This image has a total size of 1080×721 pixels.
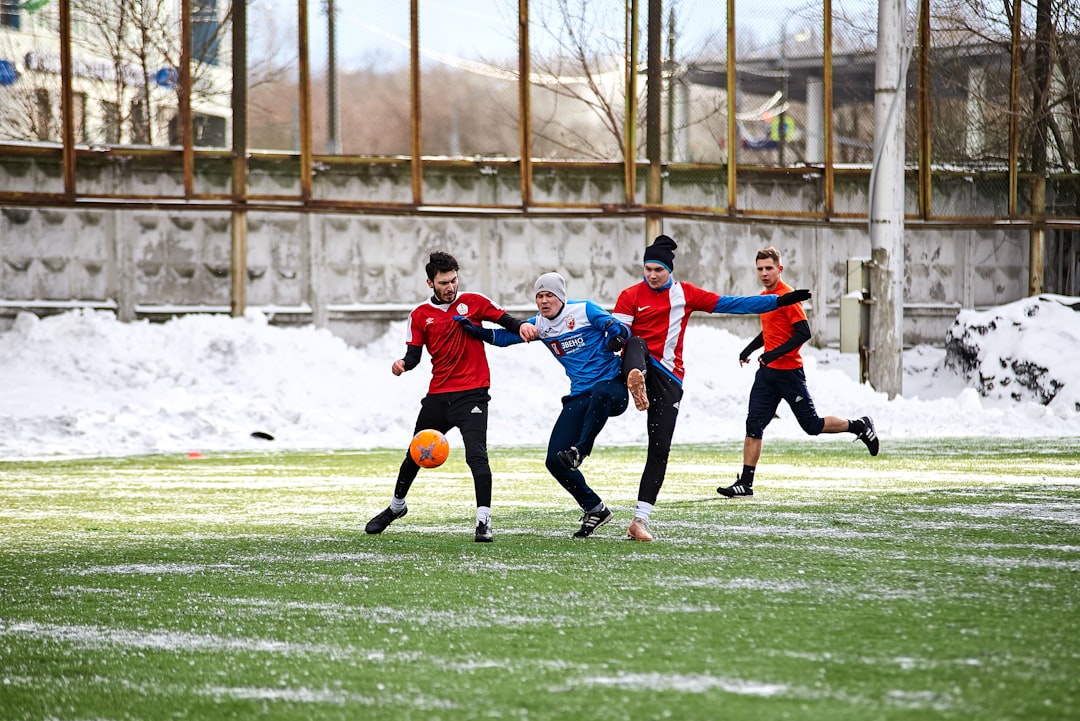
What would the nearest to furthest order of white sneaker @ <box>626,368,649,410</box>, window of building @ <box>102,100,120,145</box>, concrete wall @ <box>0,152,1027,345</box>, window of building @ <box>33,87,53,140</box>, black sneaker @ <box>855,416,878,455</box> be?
white sneaker @ <box>626,368,649,410</box>
black sneaker @ <box>855,416,878,455</box>
concrete wall @ <box>0,152,1027,345</box>
window of building @ <box>33,87,53,140</box>
window of building @ <box>102,100,120,145</box>

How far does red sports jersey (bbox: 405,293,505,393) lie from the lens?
8.99m

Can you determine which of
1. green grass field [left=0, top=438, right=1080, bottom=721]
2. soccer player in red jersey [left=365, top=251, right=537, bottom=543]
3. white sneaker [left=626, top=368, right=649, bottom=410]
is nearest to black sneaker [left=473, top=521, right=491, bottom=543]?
green grass field [left=0, top=438, right=1080, bottom=721]

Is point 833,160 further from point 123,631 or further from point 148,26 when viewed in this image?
point 123,631

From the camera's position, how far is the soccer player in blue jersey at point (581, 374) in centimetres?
878

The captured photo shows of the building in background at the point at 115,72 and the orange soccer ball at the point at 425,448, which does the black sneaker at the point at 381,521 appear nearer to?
the orange soccer ball at the point at 425,448

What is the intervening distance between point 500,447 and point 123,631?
11074 mm

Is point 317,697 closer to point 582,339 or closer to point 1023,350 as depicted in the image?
point 582,339

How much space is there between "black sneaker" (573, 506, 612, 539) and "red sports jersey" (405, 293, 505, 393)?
3.61 feet

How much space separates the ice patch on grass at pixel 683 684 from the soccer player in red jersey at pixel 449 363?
4.07 m

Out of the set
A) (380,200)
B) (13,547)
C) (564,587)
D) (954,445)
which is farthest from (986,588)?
(380,200)

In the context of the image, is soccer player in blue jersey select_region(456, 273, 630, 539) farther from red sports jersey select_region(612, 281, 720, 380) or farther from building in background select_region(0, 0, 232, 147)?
building in background select_region(0, 0, 232, 147)

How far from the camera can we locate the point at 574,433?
28.9 feet

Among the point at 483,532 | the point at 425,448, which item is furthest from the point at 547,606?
the point at 425,448

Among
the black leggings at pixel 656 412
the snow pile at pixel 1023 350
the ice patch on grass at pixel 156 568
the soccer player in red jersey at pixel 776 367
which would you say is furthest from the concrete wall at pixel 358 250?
the ice patch on grass at pixel 156 568
